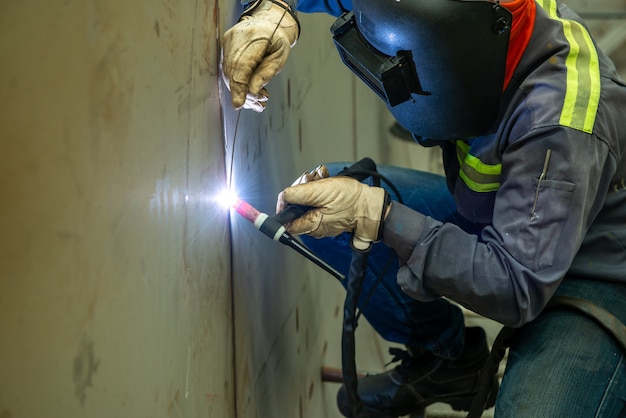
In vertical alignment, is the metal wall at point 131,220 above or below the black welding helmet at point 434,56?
below

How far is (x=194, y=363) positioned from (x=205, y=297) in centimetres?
11

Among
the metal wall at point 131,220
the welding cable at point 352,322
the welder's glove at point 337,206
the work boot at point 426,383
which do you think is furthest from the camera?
the work boot at point 426,383

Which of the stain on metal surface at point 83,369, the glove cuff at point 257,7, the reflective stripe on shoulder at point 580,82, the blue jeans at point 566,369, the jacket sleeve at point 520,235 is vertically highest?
the glove cuff at point 257,7

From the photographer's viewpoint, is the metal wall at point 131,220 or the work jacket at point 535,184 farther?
the work jacket at point 535,184

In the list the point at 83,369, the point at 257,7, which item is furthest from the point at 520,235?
the point at 83,369

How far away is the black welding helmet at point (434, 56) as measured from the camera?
1.15 m

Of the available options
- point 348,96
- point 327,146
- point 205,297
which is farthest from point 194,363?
point 348,96

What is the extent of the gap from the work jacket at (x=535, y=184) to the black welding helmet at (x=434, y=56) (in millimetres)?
80

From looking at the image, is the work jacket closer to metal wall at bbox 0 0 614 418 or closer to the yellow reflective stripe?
the yellow reflective stripe

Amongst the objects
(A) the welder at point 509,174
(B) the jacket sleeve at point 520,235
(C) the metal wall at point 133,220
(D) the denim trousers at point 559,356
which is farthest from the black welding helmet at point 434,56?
(D) the denim trousers at point 559,356

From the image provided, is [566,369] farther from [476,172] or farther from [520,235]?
[476,172]

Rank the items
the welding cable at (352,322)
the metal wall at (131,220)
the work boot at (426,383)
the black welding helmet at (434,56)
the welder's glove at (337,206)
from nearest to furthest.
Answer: the metal wall at (131,220) → the black welding helmet at (434,56) → the welder's glove at (337,206) → the welding cable at (352,322) → the work boot at (426,383)

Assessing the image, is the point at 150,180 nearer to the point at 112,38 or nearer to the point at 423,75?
the point at 112,38

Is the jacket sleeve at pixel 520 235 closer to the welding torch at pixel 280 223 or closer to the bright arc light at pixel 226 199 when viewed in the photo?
the welding torch at pixel 280 223
